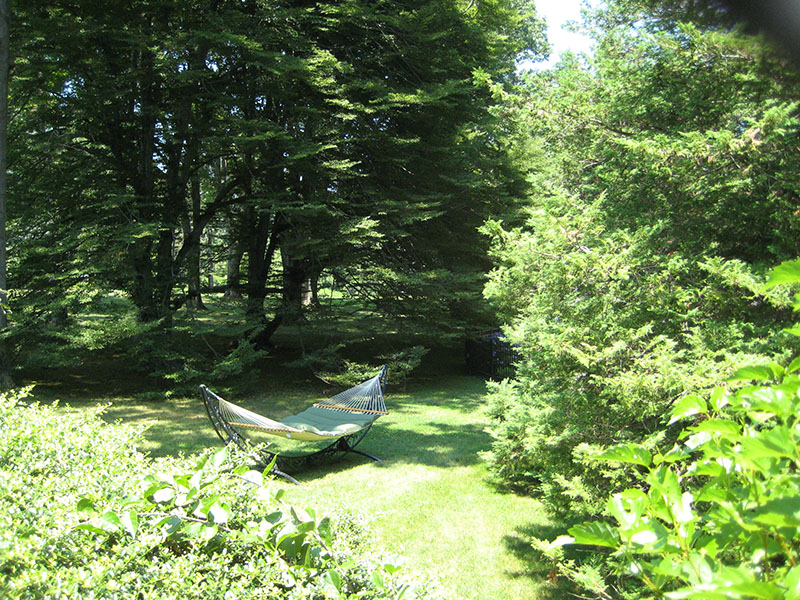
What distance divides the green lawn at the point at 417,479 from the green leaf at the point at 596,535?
1.09m

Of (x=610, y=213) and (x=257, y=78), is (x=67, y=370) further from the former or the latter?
(x=610, y=213)

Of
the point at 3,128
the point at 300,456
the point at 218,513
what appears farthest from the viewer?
the point at 3,128

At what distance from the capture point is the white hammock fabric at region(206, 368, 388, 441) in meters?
5.87

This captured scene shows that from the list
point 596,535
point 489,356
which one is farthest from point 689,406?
point 489,356

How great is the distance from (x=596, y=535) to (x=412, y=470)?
5.77m

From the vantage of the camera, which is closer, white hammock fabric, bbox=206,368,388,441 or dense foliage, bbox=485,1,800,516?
dense foliage, bbox=485,1,800,516

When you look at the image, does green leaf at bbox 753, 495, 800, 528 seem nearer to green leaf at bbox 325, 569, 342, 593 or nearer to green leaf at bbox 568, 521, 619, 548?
green leaf at bbox 568, 521, 619, 548

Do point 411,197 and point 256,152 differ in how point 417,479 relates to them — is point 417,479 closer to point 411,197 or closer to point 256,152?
point 411,197

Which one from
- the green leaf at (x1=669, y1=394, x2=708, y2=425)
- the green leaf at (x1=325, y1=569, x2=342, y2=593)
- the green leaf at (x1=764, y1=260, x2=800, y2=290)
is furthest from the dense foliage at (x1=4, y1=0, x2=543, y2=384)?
the green leaf at (x1=764, y1=260, x2=800, y2=290)

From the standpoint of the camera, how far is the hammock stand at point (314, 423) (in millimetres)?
5879

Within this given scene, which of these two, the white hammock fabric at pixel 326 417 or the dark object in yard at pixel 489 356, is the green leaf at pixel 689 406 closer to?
the white hammock fabric at pixel 326 417

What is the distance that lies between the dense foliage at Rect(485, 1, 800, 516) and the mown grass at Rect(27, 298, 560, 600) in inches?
31.2

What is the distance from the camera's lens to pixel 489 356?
43.5ft

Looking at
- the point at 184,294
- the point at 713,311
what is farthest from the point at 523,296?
the point at 184,294
